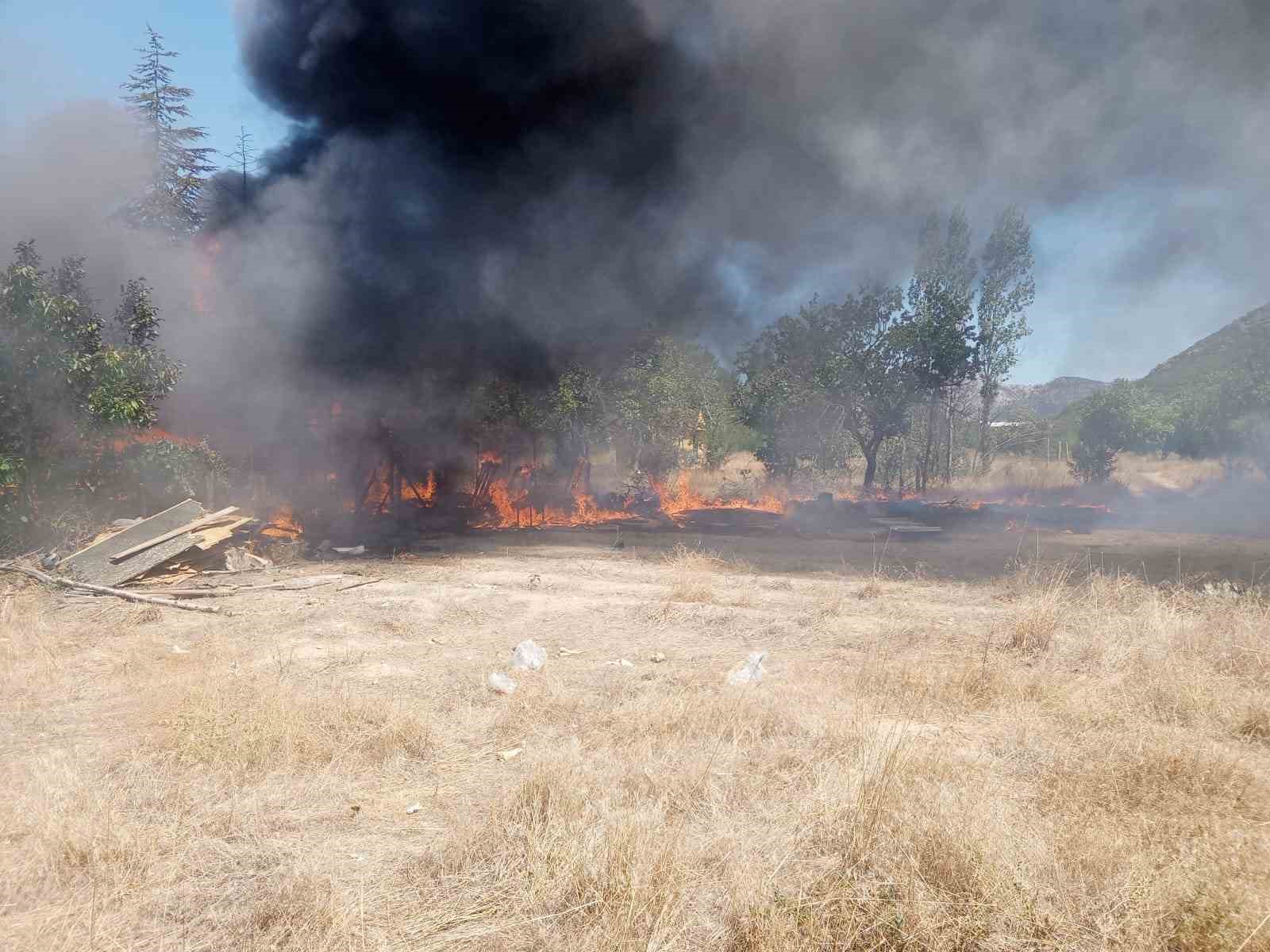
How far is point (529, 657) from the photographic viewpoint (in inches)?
257

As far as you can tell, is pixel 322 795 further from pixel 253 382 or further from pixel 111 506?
pixel 253 382

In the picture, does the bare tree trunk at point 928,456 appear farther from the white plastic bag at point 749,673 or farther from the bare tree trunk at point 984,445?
the white plastic bag at point 749,673

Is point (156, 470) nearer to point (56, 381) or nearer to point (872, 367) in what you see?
point (56, 381)

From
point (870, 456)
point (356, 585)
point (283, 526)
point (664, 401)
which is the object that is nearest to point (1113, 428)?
point (870, 456)

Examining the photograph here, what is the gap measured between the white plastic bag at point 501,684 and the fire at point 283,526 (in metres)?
7.93

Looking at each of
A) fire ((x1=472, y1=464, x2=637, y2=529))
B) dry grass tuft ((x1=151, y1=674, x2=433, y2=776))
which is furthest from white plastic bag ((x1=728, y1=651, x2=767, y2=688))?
fire ((x1=472, y1=464, x2=637, y2=529))

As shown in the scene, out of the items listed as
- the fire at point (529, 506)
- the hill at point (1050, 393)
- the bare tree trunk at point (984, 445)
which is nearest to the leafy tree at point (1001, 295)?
the bare tree trunk at point (984, 445)

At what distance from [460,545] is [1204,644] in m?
11.8

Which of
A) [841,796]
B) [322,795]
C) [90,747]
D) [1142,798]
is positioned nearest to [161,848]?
[322,795]

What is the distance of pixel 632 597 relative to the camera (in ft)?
30.4

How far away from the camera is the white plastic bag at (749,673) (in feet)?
19.3

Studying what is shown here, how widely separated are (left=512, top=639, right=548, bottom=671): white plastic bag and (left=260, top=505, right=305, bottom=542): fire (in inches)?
294

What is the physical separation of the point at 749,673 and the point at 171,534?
8.37m

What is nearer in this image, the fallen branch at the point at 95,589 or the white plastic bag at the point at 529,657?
the white plastic bag at the point at 529,657
